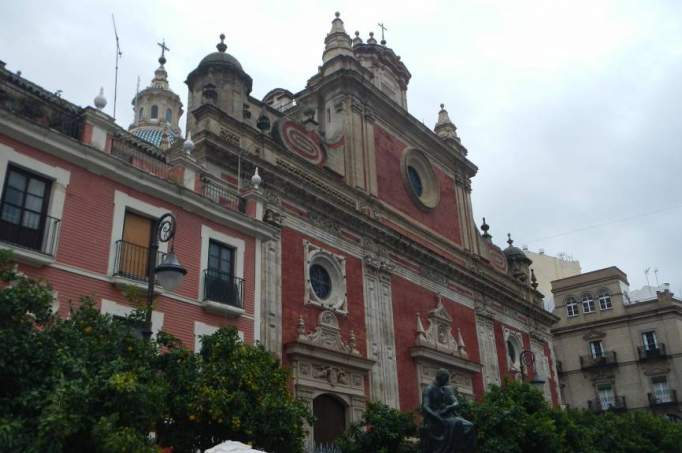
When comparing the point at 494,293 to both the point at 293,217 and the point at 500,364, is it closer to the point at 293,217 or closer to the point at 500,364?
the point at 500,364

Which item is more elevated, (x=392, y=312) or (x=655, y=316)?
(x=655, y=316)

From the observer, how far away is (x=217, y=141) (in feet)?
62.3

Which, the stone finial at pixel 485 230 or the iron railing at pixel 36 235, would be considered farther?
the stone finial at pixel 485 230

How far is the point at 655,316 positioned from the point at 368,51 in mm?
22895

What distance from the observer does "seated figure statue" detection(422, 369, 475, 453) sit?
1121cm

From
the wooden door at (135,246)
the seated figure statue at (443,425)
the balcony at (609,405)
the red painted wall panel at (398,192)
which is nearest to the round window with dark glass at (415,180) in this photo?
the red painted wall panel at (398,192)

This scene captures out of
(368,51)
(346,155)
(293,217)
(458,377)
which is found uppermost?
(368,51)

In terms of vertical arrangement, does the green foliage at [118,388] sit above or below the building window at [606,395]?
below

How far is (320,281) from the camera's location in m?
21.5

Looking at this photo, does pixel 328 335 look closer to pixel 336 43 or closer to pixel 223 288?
pixel 223 288

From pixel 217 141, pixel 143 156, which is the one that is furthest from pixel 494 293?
pixel 143 156

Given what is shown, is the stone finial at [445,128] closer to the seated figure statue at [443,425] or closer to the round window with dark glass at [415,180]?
the round window with dark glass at [415,180]

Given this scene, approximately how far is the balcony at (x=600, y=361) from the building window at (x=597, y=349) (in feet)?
0.43

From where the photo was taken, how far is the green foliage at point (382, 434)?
16750mm
